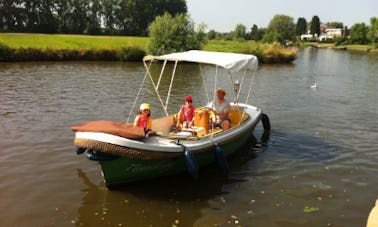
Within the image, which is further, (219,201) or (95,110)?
(95,110)

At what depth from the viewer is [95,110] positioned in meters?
21.0

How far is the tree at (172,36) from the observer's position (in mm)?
51688

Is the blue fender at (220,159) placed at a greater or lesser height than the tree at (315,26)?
lesser

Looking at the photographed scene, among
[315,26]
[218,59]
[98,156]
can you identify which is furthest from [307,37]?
[98,156]

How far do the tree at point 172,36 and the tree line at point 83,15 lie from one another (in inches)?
1840

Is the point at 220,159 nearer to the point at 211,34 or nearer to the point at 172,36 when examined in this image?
the point at 172,36

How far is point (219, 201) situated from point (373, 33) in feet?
438

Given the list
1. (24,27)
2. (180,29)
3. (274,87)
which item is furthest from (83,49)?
(24,27)

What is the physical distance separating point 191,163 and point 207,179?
1.48 metres

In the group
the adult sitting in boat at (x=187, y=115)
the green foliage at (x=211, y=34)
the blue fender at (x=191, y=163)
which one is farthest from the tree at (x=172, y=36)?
the green foliage at (x=211, y=34)

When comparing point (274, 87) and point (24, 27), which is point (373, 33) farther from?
point (274, 87)

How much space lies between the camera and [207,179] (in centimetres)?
1222

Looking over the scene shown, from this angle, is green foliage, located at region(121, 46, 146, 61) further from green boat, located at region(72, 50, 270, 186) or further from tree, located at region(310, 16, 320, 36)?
tree, located at region(310, 16, 320, 36)

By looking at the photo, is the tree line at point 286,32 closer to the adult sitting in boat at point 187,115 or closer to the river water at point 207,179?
the river water at point 207,179
